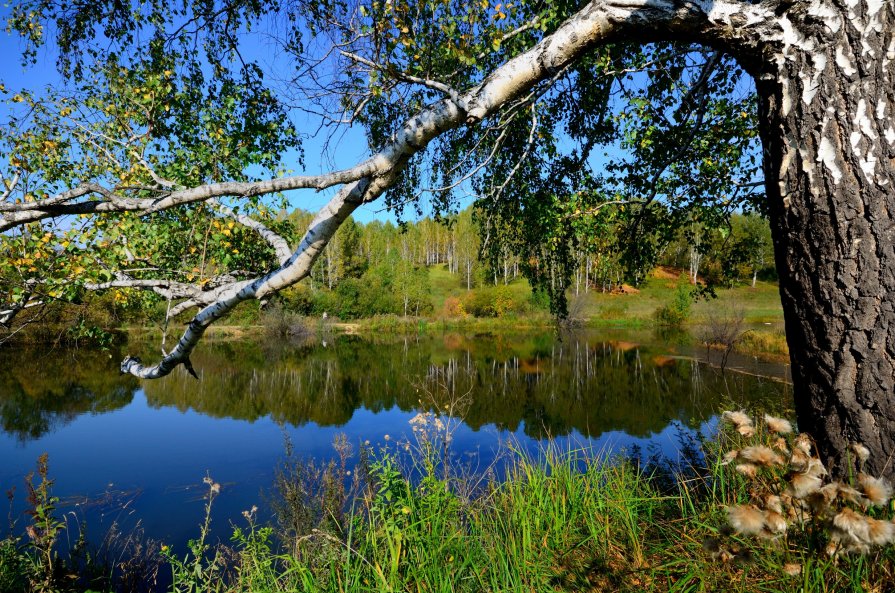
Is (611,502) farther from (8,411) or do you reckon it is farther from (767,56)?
(8,411)

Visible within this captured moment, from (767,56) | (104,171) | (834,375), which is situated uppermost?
(104,171)

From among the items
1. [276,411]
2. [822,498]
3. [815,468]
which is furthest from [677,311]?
[822,498]

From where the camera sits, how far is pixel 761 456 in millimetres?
1060

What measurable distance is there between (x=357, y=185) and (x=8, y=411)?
1941 centimetres

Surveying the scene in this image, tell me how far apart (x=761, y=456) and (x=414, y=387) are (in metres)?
17.0

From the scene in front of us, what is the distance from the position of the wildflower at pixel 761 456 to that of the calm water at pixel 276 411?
12.3ft

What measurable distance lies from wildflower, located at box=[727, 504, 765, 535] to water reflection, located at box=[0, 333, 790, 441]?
746 centimetres

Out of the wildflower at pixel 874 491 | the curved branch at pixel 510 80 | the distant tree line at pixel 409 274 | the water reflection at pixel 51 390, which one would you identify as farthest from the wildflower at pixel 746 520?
the distant tree line at pixel 409 274

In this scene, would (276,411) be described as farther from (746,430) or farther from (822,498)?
(822,498)

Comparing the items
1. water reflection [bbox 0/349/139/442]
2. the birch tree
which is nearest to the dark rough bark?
the birch tree

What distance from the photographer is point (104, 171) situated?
5.23 metres

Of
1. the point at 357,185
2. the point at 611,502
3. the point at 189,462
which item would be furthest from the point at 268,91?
the point at 189,462

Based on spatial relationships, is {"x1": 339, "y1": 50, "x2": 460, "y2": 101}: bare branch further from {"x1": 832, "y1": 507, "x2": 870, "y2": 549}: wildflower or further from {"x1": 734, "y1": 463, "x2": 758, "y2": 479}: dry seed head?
{"x1": 832, "y1": 507, "x2": 870, "y2": 549}: wildflower

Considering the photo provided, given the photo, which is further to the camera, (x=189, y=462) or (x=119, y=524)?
(x=189, y=462)
